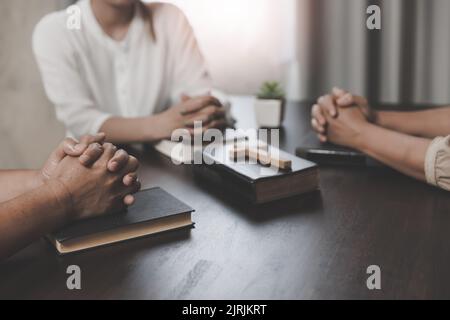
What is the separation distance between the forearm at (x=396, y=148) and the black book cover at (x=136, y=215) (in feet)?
1.73

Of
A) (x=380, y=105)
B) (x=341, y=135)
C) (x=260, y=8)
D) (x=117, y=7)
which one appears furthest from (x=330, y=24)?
(x=341, y=135)

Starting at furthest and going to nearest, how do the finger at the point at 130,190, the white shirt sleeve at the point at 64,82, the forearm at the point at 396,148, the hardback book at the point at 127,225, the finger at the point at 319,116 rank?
the white shirt sleeve at the point at 64,82 → the finger at the point at 319,116 → the forearm at the point at 396,148 → the finger at the point at 130,190 → the hardback book at the point at 127,225

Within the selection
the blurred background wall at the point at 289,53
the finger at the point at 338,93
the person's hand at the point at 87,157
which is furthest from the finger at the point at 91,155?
the blurred background wall at the point at 289,53

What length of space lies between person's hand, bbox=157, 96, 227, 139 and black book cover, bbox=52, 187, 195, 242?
0.51 m

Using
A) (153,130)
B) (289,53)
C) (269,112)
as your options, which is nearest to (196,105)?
(153,130)

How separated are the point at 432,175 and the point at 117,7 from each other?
1.15m

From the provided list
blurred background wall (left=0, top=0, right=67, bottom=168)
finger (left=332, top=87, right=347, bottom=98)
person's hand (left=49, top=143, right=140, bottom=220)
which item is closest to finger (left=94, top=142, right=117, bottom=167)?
person's hand (left=49, top=143, right=140, bottom=220)

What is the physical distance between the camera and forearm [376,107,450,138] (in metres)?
1.46

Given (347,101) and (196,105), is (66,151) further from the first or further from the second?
(347,101)

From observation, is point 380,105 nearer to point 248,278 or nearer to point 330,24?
point 330,24

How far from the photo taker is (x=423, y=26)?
102 inches

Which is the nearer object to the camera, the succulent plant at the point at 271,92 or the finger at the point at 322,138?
the finger at the point at 322,138

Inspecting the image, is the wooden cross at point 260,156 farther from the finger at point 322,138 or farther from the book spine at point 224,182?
the finger at point 322,138

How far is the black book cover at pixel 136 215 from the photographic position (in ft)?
2.82
